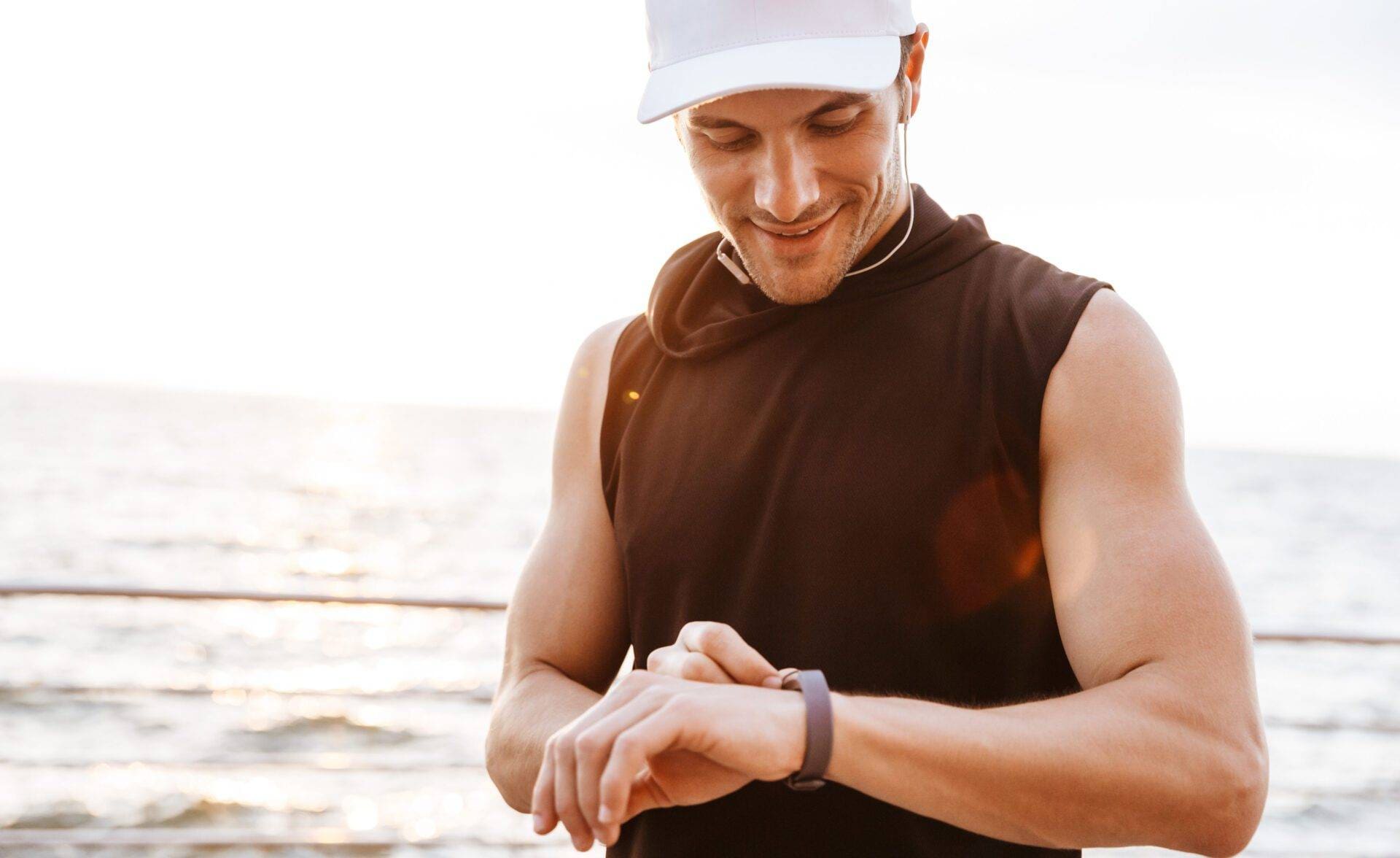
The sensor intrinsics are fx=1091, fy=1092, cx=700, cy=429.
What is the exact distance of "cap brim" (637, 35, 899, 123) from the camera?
1072 millimetres

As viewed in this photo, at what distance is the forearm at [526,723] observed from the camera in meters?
Result: 1.13

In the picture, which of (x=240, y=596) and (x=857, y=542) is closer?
(x=857, y=542)

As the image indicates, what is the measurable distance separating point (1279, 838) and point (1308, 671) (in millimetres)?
5360

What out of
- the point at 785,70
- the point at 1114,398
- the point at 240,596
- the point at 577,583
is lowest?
the point at 240,596

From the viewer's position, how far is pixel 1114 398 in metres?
0.98

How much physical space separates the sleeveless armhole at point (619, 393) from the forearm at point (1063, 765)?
1.67 feet

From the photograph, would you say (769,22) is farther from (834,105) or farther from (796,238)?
(796,238)

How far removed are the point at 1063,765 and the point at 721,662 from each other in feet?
0.93

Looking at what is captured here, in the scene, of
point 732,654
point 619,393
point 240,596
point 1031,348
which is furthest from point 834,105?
point 240,596

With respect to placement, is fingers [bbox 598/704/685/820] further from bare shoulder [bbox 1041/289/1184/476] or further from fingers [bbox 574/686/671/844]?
bare shoulder [bbox 1041/289/1184/476]

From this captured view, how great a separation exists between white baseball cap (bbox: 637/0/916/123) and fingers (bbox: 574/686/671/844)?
0.61 metres

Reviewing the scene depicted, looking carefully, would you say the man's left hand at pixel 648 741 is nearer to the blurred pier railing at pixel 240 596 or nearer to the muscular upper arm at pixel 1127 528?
the muscular upper arm at pixel 1127 528

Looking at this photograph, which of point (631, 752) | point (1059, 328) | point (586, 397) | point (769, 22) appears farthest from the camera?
point (586, 397)

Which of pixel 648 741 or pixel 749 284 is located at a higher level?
pixel 749 284
